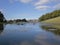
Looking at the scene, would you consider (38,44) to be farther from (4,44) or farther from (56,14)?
(56,14)

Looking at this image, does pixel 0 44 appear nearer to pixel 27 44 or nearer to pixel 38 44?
pixel 27 44

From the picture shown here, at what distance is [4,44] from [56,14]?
6201 inches

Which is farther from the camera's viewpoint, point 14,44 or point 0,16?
point 0,16

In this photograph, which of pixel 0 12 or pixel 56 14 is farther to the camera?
pixel 56 14

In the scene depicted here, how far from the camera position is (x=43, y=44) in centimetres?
1692

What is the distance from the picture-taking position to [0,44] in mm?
16750

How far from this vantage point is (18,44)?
1689 centimetres

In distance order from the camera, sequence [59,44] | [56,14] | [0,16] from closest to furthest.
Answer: [59,44]
[0,16]
[56,14]

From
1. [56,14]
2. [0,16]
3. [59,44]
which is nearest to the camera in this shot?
[59,44]

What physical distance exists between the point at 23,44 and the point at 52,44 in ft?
11.4

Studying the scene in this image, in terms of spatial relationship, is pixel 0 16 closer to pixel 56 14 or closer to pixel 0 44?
pixel 56 14

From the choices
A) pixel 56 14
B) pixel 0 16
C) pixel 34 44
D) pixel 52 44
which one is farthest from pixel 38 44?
pixel 56 14

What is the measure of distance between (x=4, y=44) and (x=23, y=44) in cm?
226

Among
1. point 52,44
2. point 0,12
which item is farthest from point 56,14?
point 52,44
